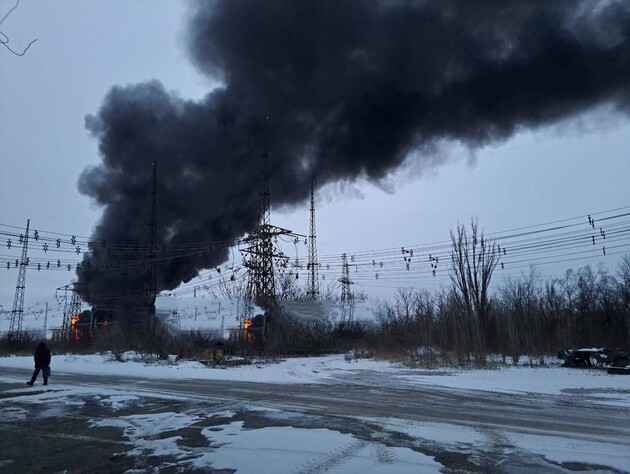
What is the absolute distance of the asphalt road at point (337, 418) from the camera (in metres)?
6.10

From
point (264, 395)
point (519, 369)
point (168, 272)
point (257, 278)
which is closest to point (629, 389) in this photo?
point (519, 369)

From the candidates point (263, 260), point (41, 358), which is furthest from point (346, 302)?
point (41, 358)

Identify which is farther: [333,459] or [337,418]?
[337,418]

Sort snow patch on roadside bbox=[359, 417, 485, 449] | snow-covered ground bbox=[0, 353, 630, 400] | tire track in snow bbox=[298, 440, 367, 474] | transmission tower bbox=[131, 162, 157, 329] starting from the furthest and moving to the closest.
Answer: transmission tower bbox=[131, 162, 157, 329] < snow-covered ground bbox=[0, 353, 630, 400] < snow patch on roadside bbox=[359, 417, 485, 449] < tire track in snow bbox=[298, 440, 367, 474]

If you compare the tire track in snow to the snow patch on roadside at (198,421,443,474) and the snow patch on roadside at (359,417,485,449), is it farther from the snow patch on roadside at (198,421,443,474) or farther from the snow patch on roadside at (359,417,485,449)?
the snow patch on roadside at (359,417,485,449)

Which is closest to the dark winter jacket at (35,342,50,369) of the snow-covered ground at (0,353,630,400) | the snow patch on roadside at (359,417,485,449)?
the snow-covered ground at (0,353,630,400)

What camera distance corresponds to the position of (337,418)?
8992 mm

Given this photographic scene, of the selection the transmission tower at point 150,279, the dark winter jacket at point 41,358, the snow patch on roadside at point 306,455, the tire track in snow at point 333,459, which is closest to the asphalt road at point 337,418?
the snow patch on roadside at point 306,455

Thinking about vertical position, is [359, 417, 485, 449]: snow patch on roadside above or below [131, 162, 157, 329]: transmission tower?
below

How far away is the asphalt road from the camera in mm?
6102

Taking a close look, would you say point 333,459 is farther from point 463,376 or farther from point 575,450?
point 463,376

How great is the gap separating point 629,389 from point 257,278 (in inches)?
1214

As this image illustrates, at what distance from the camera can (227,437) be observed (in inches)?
291

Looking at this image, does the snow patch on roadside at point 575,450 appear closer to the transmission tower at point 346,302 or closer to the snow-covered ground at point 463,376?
the snow-covered ground at point 463,376
